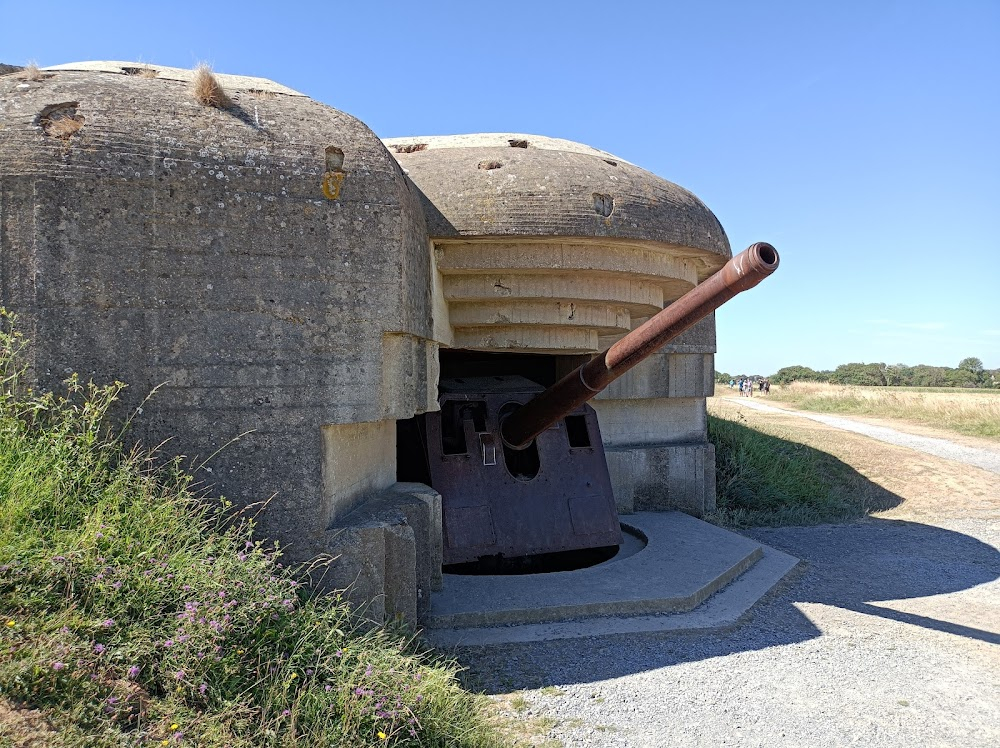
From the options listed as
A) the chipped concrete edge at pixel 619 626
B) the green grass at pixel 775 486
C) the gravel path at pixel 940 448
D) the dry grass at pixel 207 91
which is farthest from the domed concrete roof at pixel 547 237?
the gravel path at pixel 940 448

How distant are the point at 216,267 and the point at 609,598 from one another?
2632 millimetres

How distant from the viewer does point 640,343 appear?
3859mm

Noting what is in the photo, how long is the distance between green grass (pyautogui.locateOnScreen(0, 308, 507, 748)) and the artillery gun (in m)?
1.64

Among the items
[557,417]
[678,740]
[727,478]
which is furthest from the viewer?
[727,478]

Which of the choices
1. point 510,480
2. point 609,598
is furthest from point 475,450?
point 609,598

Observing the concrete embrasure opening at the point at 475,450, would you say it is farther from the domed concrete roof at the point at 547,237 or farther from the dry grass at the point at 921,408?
the dry grass at the point at 921,408

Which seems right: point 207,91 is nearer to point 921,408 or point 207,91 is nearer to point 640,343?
point 640,343

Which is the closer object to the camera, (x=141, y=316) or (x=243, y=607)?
(x=243, y=607)

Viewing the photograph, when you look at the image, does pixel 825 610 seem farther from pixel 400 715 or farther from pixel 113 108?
pixel 113 108

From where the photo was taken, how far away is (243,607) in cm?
257

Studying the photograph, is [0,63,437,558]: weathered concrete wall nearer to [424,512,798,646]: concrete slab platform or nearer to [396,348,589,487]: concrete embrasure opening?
[424,512,798,646]: concrete slab platform

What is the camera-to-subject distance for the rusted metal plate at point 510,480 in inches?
187

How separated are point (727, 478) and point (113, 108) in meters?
6.82

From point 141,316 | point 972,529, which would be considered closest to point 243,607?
point 141,316
